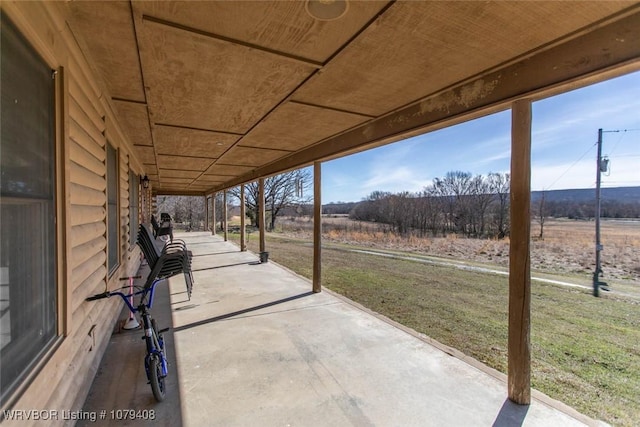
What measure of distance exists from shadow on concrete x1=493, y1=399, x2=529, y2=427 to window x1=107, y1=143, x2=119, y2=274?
3552 mm

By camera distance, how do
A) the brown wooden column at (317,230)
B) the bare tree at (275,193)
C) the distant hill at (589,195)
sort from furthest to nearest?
1. the distant hill at (589,195)
2. the bare tree at (275,193)
3. the brown wooden column at (317,230)

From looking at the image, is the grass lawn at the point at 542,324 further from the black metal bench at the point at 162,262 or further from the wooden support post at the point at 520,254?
the black metal bench at the point at 162,262

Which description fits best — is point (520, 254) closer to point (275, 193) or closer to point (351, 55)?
point (351, 55)

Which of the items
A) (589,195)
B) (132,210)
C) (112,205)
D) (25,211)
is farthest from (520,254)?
(589,195)

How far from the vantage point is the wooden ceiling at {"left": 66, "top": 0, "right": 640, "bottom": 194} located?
4.87 ft

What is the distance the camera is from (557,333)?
3.79m

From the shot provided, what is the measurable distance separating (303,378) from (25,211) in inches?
81.1

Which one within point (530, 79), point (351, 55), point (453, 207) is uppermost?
point (351, 55)

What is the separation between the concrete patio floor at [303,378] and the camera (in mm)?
1979

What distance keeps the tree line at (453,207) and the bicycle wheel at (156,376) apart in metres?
21.5

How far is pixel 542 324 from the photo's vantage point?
13.6ft

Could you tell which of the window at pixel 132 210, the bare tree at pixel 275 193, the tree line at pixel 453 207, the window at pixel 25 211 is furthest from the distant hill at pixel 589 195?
the window at pixel 25 211

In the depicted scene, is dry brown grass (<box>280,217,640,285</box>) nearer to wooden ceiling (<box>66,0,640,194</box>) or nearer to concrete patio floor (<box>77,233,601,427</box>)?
concrete patio floor (<box>77,233,601,427</box>)

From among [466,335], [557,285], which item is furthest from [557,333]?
[557,285]
